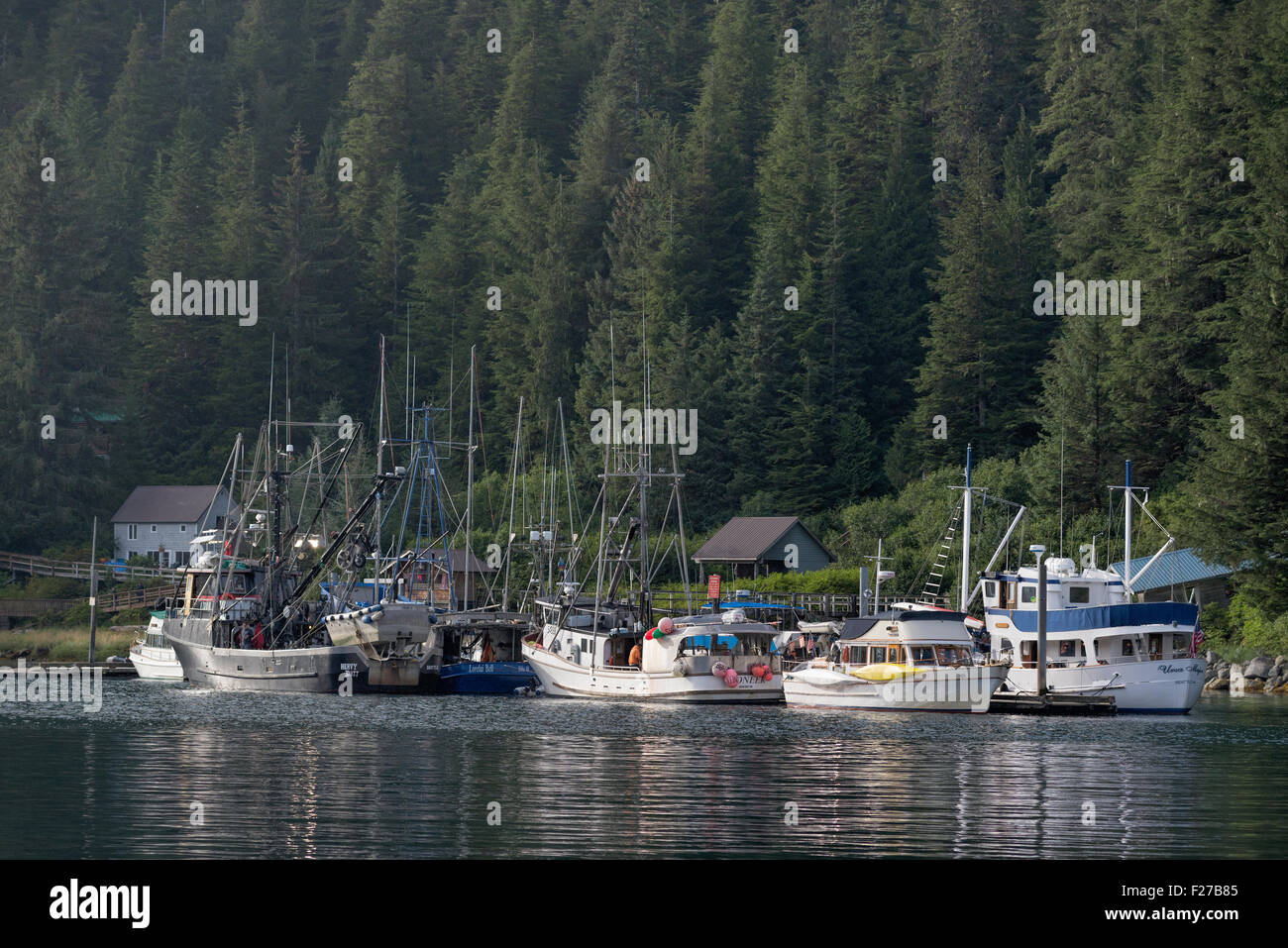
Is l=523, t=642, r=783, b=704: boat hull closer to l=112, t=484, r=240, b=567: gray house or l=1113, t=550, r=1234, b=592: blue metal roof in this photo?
l=1113, t=550, r=1234, b=592: blue metal roof

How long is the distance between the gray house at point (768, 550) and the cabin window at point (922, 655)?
28867mm

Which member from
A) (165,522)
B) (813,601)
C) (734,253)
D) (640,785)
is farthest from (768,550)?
(640,785)

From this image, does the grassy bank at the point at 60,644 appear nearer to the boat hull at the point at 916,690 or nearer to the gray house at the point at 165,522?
the gray house at the point at 165,522

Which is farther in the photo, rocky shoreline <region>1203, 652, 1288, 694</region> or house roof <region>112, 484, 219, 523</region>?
house roof <region>112, 484, 219, 523</region>

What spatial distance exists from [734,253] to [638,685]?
54.0 m

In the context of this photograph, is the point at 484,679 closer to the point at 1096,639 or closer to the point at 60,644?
the point at 1096,639

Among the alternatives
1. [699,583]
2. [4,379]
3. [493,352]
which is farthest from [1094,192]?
[4,379]

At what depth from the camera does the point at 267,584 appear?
233 feet

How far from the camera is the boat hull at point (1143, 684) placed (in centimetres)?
5450

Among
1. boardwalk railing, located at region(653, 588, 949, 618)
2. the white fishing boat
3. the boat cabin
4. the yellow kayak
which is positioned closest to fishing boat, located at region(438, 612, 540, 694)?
the white fishing boat

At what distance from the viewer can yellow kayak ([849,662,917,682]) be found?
55.4m

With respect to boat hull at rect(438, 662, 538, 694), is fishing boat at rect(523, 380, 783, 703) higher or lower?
higher

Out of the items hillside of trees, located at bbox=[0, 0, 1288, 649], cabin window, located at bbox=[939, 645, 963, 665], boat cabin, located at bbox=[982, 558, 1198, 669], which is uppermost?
hillside of trees, located at bbox=[0, 0, 1288, 649]

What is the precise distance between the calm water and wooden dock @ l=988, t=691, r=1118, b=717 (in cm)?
198
